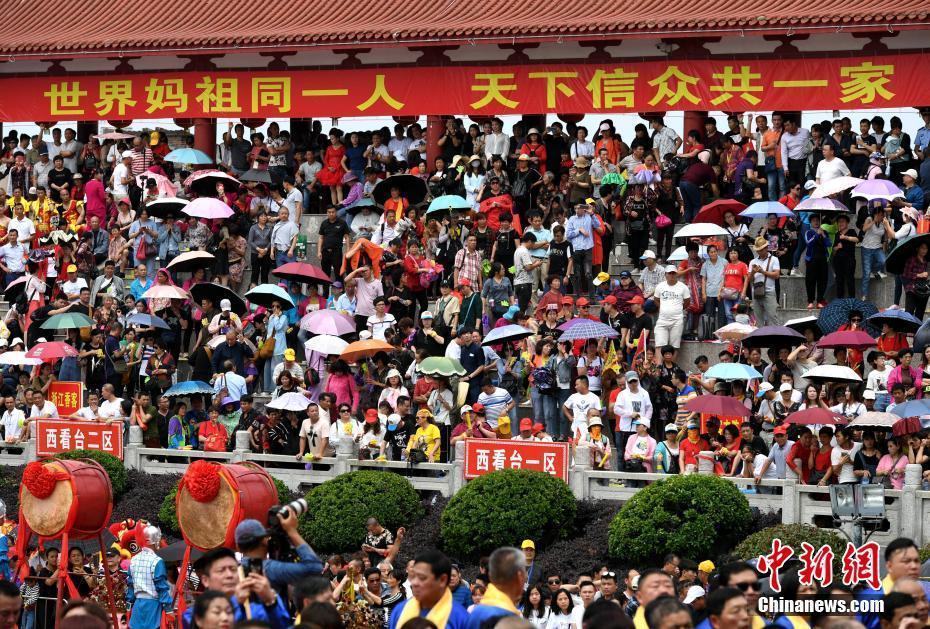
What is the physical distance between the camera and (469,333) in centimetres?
2164

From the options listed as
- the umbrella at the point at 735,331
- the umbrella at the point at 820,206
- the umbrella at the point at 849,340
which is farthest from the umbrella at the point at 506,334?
the umbrella at the point at 820,206

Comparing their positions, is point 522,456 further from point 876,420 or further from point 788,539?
point 876,420

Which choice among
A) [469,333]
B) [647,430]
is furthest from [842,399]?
[469,333]

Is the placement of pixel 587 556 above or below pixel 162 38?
below

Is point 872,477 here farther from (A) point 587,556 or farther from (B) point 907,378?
(A) point 587,556

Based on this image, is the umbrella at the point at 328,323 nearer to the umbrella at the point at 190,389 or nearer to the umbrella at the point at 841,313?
the umbrella at the point at 190,389

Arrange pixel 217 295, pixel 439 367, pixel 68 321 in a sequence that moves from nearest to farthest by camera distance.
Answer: pixel 439 367
pixel 68 321
pixel 217 295

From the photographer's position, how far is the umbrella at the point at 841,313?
21.2m

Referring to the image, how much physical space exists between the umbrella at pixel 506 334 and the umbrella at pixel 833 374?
3.59 metres

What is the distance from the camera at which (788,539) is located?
1758 centimetres

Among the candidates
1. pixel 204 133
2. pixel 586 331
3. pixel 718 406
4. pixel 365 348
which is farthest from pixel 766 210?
pixel 204 133

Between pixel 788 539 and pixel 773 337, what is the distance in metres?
3.60

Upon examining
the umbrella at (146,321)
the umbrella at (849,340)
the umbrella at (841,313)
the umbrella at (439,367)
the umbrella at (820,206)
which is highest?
the umbrella at (820,206)

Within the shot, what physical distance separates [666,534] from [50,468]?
6.34m
